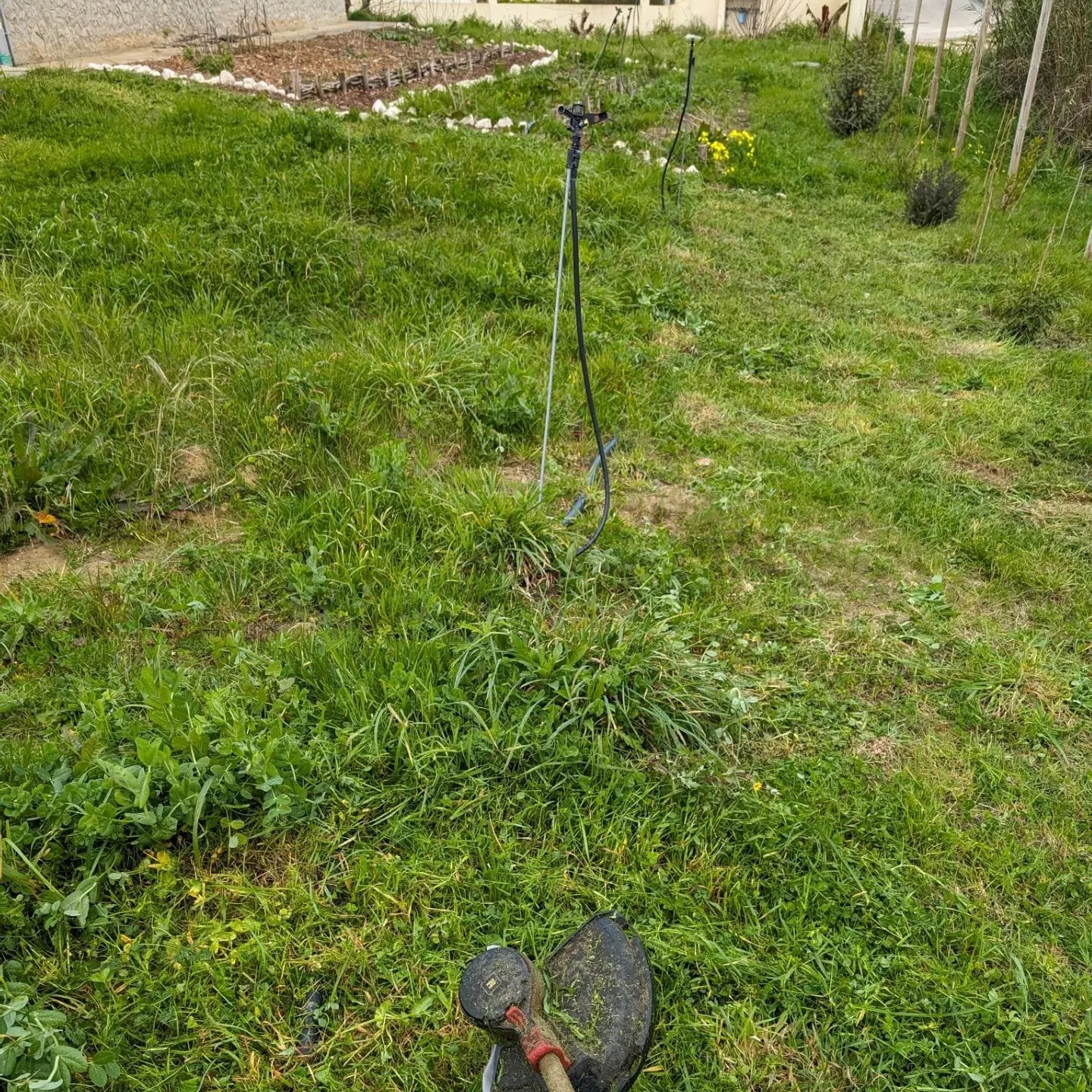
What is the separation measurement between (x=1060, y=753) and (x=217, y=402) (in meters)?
3.66

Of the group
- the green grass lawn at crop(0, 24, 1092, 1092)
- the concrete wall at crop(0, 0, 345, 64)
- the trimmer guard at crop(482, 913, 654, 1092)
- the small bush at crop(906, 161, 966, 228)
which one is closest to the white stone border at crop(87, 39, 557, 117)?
the concrete wall at crop(0, 0, 345, 64)

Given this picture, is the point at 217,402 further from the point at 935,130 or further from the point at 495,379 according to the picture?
the point at 935,130

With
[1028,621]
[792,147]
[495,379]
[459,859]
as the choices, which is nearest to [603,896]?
[459,859]

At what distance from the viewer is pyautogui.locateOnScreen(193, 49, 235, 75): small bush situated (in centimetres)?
1084

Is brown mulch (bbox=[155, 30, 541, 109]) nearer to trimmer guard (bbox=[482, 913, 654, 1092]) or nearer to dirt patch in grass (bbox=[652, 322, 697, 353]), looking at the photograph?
dirt patch in grass (bbox=[652, 322, 697, 353])

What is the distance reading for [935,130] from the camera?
10891mm

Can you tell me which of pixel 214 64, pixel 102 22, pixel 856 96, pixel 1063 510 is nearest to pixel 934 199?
pixel 856 96

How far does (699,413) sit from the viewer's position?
15.9 ft

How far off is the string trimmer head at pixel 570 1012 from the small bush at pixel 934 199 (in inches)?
318

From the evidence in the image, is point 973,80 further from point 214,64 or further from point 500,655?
point 500,655

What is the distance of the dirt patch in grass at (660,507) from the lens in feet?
12.5

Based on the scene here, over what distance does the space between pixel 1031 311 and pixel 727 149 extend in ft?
14.7

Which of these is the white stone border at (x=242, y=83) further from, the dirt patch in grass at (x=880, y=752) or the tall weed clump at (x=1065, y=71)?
the dirt patch in grass at (x=880, y=752)

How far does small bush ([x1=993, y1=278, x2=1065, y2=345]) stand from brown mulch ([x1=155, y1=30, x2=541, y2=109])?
303 inches
